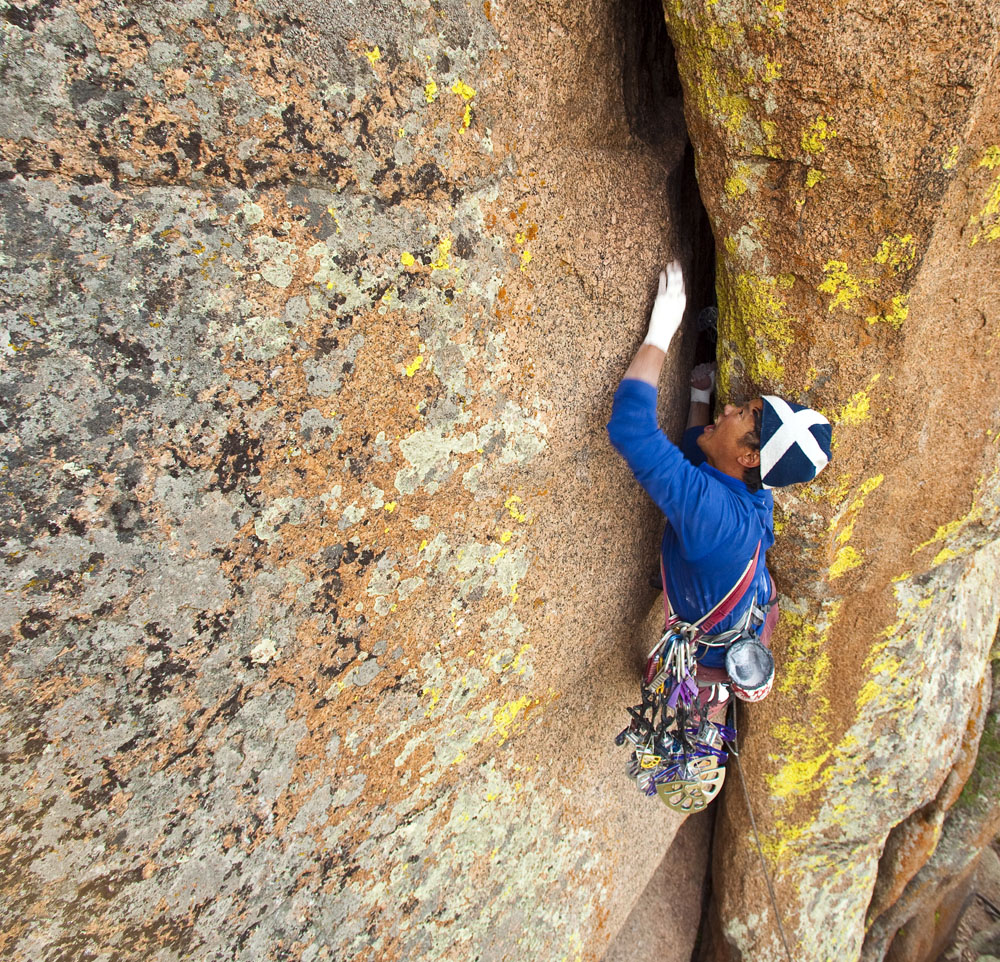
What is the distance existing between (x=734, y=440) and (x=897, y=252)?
0.79 meters

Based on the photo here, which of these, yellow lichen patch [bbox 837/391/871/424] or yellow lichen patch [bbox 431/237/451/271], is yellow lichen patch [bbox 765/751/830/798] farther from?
yellow lichen patch [bbox 431/237/451/271]

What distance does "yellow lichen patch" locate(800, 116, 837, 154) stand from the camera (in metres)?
1.84

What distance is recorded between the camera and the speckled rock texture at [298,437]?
49.6 inches

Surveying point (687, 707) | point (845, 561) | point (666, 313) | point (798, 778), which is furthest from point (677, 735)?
point (666, 313)

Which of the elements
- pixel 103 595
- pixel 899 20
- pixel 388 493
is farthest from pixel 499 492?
pixel 899 20

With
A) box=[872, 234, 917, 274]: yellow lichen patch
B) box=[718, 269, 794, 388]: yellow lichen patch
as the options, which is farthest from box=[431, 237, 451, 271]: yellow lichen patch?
box=[872, 234, 917, 274]: yellow lichen patch

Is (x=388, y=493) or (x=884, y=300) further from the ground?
(x=884, y=300)

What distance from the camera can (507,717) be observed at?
244cm

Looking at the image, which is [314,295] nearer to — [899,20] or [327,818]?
[327,818]

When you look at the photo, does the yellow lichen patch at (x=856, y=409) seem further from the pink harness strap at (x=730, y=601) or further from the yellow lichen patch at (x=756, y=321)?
the pink harness strap at (x=730, y=601)

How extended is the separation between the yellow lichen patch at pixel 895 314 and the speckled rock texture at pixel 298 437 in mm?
722

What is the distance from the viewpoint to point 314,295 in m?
1.55

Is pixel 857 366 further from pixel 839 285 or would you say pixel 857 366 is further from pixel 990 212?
pixel 990 212

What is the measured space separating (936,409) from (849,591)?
0.92 meters
